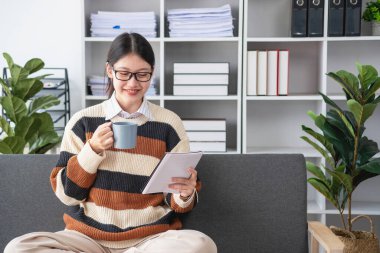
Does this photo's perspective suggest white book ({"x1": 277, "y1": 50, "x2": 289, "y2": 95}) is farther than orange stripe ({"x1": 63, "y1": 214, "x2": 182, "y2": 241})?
Yes

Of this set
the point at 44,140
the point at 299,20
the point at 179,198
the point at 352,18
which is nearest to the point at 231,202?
the point at 179,198

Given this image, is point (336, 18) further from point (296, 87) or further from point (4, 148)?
point (4, 148)

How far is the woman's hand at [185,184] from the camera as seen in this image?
2.11m

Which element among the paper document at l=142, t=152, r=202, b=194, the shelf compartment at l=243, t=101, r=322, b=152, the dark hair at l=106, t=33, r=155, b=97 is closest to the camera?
the paper document at l=142, t=152, r=202, b=194

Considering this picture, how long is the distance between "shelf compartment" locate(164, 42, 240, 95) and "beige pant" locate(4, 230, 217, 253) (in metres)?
1.78

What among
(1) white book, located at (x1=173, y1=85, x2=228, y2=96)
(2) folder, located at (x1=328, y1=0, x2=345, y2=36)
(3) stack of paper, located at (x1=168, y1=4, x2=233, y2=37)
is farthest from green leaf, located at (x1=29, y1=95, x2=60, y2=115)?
(2) folder, located at (x1=328, y1=0, x2=345, y2=36)

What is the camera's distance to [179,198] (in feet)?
7.19

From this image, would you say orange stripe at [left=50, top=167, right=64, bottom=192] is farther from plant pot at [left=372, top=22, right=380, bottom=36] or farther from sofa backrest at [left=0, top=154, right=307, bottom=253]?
plant pot at [left=372, top=22, right=380, bottom=36]

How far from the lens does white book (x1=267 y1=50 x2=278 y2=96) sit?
3512 millimetres

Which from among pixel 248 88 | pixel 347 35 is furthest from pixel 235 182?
pixel 347 35

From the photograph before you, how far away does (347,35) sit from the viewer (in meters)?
3.45

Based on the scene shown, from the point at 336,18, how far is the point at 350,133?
769mm

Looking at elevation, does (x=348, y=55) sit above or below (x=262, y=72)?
above

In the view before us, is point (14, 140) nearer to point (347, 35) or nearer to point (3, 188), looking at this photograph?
point (3, 188)
